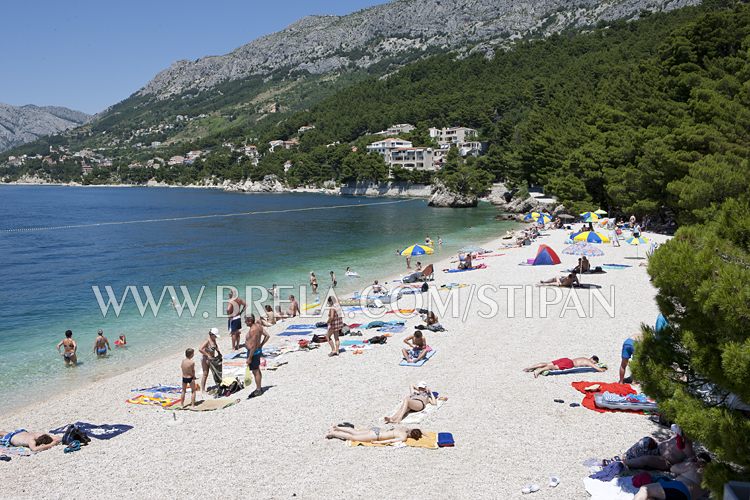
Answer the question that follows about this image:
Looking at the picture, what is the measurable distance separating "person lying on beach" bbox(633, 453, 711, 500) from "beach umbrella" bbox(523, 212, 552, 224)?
35.3 meters

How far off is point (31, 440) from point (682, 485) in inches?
349

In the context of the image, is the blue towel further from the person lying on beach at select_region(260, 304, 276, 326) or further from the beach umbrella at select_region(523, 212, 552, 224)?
the beach umbrella at select_region(523, 212, 552, 224)

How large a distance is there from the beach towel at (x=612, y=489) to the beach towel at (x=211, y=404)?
6.15 metres

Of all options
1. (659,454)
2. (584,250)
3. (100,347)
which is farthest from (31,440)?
(584,250)

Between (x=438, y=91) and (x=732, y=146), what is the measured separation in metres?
122

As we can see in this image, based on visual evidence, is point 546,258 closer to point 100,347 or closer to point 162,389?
point 162,389

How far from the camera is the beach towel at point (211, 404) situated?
9711mm

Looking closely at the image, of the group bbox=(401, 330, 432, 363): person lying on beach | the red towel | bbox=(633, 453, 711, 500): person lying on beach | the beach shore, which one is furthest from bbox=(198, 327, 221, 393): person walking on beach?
bbox=(633, 453, 711, 500): person lying on beach

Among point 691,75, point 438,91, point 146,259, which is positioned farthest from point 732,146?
point 438,91

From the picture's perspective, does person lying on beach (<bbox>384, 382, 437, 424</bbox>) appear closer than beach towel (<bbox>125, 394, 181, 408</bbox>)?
Yes

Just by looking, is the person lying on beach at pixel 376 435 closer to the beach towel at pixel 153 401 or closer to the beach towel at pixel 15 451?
the beach towel at pixel 153 401

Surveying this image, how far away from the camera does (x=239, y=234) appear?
155 ft

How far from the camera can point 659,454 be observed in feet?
20.8

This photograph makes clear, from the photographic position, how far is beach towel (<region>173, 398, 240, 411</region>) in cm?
971
